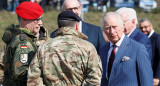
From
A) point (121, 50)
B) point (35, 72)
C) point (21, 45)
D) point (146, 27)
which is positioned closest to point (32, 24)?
point (21, 45)

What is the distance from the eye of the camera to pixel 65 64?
11.4ft

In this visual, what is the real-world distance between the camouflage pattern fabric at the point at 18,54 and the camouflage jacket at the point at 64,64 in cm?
25

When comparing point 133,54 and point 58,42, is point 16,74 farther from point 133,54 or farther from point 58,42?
point 133,54

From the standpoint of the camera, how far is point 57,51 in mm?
3506

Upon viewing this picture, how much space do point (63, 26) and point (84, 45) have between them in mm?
310

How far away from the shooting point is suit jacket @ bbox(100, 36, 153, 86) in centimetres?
421

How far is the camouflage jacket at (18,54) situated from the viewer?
374 centimetres

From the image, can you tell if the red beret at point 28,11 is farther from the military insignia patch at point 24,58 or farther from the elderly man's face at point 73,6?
the elderly man's face at point 73,6

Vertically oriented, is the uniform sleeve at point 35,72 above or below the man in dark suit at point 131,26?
below

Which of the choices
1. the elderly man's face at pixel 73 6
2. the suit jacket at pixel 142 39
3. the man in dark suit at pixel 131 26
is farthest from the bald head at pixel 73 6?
the suit jacket at pixel 142 39

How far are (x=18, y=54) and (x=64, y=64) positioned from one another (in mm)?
571

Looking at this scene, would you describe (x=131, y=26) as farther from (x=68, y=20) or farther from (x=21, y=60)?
(x=21, y=60)

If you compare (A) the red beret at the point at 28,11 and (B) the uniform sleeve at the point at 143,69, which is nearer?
(A) the red beret at the point at 28,11

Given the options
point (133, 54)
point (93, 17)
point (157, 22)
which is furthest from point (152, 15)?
point (133, 54)
